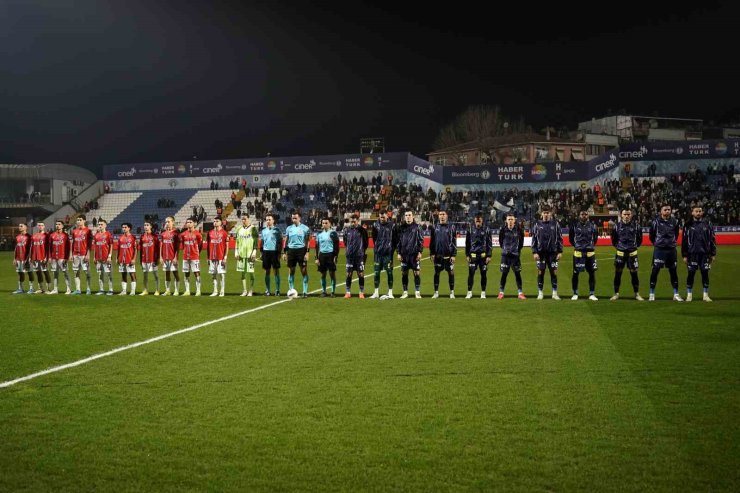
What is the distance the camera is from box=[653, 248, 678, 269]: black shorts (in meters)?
15.6

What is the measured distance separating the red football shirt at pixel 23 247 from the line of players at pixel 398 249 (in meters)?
0.03

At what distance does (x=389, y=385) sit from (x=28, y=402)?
382 centimetres

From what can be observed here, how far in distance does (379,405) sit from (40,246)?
1557 cm

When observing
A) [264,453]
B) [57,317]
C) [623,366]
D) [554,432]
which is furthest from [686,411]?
[57,317]

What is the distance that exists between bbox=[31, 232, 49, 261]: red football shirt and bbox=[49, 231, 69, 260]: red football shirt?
0.12m

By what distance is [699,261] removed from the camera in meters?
15.6

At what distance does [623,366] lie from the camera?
8.43 meters

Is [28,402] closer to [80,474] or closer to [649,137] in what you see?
[80,474]

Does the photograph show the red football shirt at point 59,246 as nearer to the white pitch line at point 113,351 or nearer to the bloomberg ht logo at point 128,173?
the white pitch line at point 113,351

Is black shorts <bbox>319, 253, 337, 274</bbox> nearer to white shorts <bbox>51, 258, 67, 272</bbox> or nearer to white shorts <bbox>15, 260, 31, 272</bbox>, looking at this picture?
white shorts <bbox>51, 258, 67, 272</bbox>

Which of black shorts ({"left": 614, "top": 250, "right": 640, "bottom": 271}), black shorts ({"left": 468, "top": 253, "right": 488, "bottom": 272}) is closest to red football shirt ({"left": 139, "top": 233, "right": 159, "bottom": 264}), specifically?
black shorts ({"left": 468, "top": 253, "right": 488, "bottom": 272})

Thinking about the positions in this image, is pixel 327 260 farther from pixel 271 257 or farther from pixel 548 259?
pixel 548 259

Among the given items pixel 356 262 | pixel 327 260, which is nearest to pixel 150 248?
pixel 327 260

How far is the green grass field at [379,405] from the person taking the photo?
16.2ft
